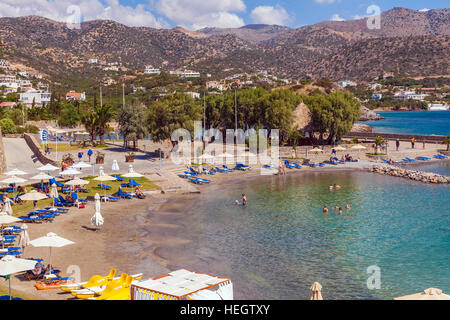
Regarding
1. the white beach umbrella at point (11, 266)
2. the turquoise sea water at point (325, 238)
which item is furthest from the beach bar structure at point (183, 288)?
the white beach umbrella at point (11, 266)

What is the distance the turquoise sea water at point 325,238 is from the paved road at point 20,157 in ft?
65.7

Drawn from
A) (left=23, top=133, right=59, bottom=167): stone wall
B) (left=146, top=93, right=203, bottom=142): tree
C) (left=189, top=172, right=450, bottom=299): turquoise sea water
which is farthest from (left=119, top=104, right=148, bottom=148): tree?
(left=189, top=172, right=450, bottom=299): turquoise sea water

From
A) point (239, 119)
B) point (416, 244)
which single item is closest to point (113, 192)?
point (416, 244)

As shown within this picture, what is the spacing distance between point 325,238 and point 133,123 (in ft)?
121

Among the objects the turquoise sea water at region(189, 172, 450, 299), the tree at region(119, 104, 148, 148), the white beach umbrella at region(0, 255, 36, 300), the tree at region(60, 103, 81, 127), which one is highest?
the tree at region(60, 103, 81, 127)

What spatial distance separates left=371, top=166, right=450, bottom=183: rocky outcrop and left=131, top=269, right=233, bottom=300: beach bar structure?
1504 inches

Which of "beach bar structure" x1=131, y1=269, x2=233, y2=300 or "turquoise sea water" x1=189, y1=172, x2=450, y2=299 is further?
"turquoise sea water" x1=189, y1=172, x2=450, y2=299

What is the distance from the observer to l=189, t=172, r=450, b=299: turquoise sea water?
18156mm

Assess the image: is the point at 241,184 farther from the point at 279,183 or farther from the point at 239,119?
the point at 239,119

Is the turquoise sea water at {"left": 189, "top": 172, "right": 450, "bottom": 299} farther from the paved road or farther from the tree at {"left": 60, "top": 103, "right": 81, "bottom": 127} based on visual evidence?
the tree at {"left": 60, "top": 103, "right": 81, "bottom": 127}

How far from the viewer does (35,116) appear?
333 ft

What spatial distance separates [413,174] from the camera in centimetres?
4638

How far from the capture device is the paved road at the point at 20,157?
43219 mm

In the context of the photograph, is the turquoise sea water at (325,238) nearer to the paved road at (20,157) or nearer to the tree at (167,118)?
the tree at (167,118)
